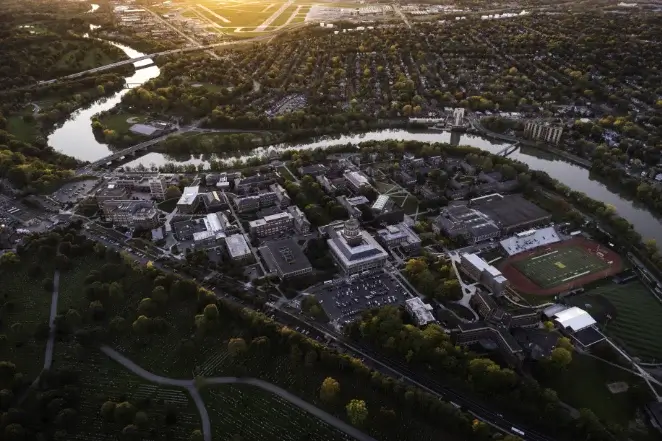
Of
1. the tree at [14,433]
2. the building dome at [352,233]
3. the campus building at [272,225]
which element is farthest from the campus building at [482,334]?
the tree at [14,433]

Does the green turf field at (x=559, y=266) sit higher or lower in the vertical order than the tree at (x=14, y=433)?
higher

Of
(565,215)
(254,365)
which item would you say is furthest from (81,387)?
(565,215)

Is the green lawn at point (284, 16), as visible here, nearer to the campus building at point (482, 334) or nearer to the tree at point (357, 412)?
the campus building at point (482, 334)

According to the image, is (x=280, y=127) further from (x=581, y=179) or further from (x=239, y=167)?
(x=581, y=179)

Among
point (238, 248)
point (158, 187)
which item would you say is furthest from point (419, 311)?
point (158, 187)

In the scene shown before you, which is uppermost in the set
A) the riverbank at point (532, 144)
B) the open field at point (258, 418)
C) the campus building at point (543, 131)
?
the campus building at point (543, 131)

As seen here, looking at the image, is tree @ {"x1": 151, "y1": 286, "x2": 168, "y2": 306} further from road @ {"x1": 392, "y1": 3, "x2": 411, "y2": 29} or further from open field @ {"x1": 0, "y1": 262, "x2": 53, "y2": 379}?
road @ {"x1": 392, "y1": 3, "x2": 411, "y2": 29}

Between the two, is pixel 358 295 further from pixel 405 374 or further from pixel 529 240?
pixel 529 240
